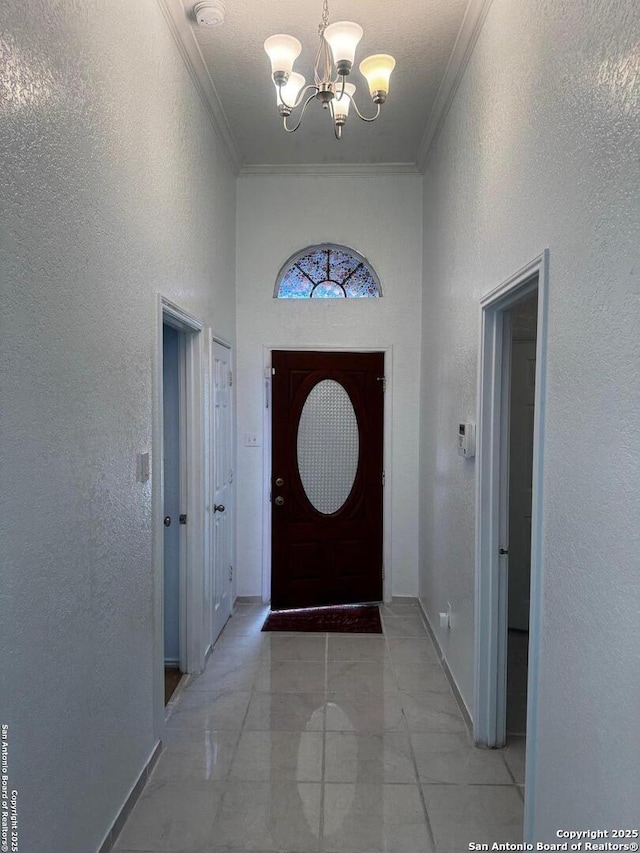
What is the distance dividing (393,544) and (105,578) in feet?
9.21

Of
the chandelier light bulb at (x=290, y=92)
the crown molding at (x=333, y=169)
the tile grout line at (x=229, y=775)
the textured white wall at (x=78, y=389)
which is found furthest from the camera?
the crown molding at (x=333, y=169)

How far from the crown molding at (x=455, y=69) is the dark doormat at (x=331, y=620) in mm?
3303

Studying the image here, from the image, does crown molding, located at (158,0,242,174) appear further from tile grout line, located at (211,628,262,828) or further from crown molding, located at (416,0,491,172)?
tile grout line, located at (211,628,262,828)

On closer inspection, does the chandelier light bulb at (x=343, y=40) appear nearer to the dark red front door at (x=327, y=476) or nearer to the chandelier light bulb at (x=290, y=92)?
the chandelier light bulb at (x=290, y=92)

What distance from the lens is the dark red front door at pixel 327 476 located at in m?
4.21

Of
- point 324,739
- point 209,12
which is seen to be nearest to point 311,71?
point 209,12

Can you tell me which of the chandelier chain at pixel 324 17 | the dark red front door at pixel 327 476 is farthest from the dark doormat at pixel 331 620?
the chandelier chain at pixel 324 17

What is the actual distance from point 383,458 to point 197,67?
2.80m

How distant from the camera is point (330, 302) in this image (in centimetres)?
421

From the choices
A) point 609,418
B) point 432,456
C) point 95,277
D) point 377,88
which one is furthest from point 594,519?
point 432,456

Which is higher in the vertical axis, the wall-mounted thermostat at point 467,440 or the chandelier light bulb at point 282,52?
the chandelier light bulb at point 282,52

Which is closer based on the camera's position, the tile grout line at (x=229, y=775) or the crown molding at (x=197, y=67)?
the tile grout line at (x=229, y=775)

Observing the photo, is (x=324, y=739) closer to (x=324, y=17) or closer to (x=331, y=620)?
(x=331, y=620)

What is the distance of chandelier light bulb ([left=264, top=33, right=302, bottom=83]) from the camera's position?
2062 millimetres
